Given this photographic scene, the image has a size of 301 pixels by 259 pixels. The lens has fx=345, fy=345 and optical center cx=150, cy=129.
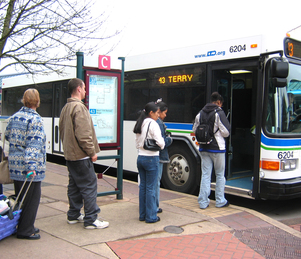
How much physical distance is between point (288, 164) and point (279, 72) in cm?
153

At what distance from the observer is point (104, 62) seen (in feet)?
19.1

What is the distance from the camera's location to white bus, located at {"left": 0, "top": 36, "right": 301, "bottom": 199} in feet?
18.6

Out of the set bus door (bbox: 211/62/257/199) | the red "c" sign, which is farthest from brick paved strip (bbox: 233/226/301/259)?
the red "c" sign

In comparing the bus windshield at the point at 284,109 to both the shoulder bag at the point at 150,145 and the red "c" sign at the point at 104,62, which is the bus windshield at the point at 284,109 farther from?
the red "c" sign at the point at 104,62

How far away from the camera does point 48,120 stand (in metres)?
11.6

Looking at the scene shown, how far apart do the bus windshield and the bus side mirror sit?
27 centimetres

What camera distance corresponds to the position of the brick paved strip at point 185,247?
387 centimetres

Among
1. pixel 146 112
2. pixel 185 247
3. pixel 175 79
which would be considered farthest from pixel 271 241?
pixel 175 79

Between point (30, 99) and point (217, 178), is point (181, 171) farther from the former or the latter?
point (30, 99)

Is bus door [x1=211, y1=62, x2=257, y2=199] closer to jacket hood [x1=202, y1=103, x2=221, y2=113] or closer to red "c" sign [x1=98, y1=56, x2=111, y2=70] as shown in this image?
jacket hood [x1=202, y1=103, x2=221, y2=113]

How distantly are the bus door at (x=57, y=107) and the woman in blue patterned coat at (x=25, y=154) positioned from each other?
6804 millimetres

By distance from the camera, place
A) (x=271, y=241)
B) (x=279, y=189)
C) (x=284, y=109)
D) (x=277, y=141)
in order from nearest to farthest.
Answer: (x=271, y=241) < (x=279, y=189) < (x=277, y=141) < (x=284, y=109)

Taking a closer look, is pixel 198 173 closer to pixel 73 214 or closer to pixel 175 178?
pixel 175 178

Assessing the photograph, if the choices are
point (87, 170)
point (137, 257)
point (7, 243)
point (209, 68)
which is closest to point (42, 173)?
point (87, 170)
